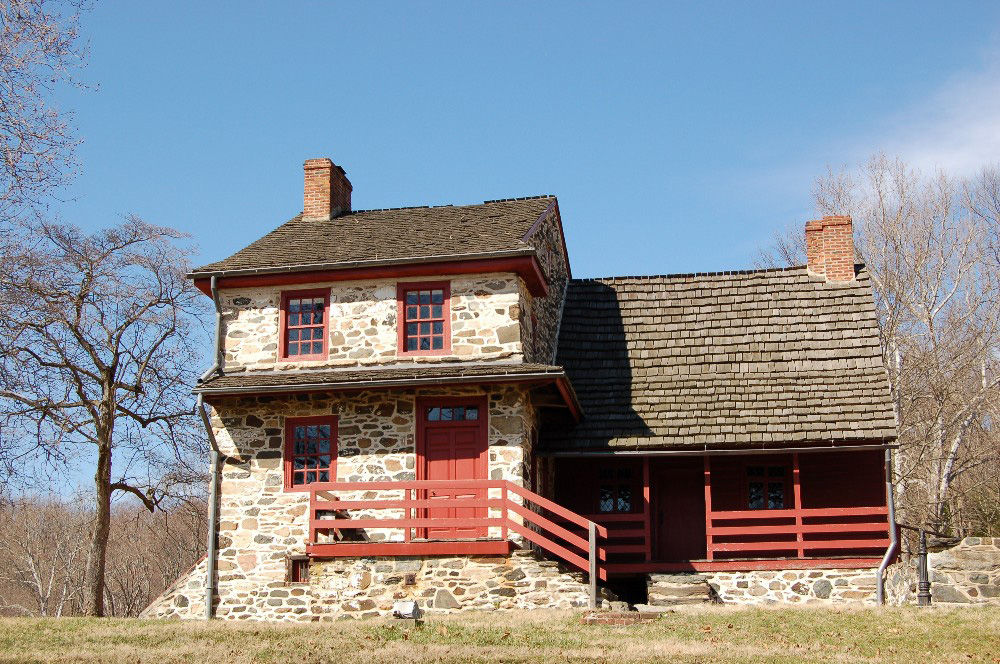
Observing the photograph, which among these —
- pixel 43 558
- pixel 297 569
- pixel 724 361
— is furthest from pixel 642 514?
pixel 43 558

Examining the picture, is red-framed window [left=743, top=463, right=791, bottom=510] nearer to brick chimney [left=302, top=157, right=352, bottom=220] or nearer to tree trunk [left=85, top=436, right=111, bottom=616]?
brick chimney [left=302, top=157, right=352, bottom=220]

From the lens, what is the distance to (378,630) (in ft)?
45.7

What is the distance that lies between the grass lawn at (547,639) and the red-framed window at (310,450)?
3.24 meters

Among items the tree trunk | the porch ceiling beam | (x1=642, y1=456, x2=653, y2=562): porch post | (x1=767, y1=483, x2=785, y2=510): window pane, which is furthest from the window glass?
the tree trunk

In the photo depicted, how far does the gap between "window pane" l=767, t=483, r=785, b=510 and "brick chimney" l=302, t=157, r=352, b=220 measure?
977 cm

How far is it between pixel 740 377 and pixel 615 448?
2.80m

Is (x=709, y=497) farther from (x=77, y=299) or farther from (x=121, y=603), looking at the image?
(x=121, y=603)

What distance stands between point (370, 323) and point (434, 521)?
3.77 meters

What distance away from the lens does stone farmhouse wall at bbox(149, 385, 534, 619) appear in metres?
17.4

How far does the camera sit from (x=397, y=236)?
20156mm

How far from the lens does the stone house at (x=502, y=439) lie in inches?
661

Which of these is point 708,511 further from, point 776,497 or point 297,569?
point 297,569

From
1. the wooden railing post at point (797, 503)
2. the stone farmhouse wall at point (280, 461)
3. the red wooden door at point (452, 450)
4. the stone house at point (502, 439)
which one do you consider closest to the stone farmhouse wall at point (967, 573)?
the stone house at point (502, 439)

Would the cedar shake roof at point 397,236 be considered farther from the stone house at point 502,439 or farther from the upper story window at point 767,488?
the upper story window at point 767,488
